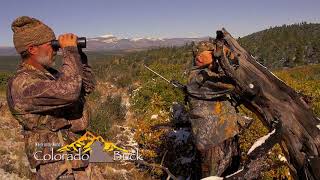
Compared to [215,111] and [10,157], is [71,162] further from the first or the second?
[10,157]

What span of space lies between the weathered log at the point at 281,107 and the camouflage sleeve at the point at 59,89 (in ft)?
3.32

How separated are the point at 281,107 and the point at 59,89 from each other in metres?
1.52

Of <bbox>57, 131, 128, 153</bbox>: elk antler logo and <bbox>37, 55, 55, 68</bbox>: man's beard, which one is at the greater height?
<bbox>37, 55, 55, 68</bbox>: man's beard

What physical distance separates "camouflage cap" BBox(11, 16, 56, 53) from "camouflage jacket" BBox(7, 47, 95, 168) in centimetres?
17

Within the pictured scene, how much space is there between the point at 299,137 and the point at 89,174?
1.55 metres

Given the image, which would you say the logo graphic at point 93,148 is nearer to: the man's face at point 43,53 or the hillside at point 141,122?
the man's face at point 43,53

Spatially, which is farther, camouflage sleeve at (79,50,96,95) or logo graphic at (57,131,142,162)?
camouflage sleeve at (79,50,96,95)

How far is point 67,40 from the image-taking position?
308cm

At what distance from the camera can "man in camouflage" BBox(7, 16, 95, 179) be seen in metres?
3.01

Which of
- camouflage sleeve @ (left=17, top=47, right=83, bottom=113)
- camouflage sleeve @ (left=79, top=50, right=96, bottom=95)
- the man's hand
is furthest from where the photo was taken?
camouflage sleeve @ (left=79, top=50, right=96, bottom=95)

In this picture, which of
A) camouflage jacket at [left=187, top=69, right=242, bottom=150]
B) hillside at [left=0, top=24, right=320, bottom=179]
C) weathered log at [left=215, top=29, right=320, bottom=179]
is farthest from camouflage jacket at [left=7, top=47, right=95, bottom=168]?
camouflage jacket at [left=187, top=69, right=242, bottom=150]

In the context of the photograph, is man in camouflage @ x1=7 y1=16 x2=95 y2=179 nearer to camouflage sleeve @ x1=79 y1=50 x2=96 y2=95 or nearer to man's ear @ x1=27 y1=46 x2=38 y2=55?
man's ear @ x1=27 y1=46 x2=38 y2=55

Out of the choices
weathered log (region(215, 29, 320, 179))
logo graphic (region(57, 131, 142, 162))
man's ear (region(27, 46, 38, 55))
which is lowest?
logo graphic (region(57, 131, 142, 162))

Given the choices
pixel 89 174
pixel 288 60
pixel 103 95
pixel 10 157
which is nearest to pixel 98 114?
pixel 10 157
